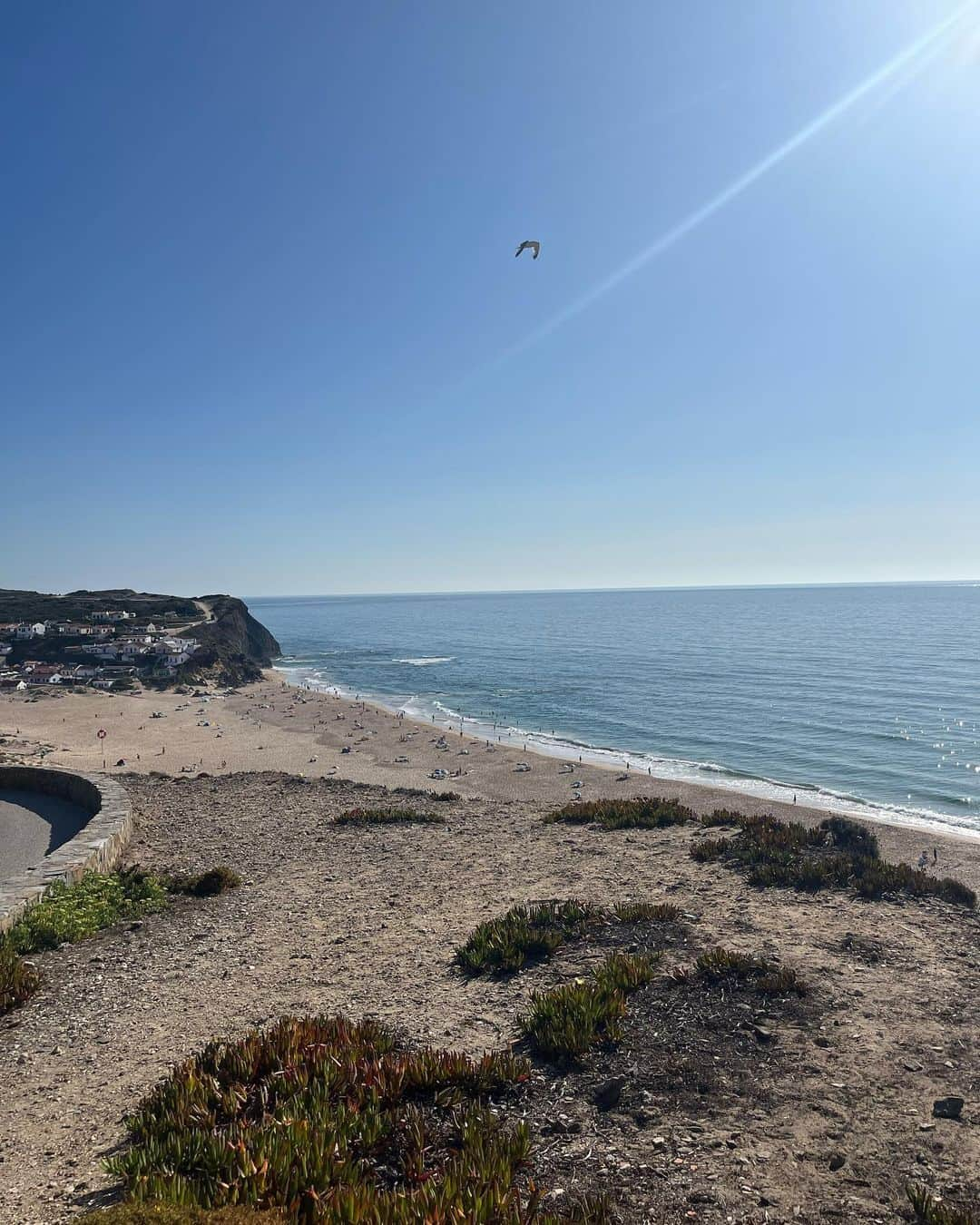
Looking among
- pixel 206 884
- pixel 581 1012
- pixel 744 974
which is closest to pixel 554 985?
pixel 581 1012

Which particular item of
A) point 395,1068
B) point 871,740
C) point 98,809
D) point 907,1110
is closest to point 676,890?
point 907,1110

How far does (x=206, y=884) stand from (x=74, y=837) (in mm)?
4139

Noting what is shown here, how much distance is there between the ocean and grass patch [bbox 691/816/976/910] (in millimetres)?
13685

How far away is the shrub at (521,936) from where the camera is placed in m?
10.2

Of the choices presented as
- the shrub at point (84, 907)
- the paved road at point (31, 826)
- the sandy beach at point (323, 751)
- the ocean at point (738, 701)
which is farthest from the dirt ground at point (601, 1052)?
the ocean at point (738, 701)

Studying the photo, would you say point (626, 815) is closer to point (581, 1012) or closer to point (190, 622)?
point (581, 1012)

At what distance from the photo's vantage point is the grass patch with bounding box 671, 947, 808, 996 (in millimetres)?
8875

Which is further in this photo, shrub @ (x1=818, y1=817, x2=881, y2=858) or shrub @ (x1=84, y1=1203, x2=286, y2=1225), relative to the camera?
shrub @ (x1=818, y1=817, x2=881, y2=858)

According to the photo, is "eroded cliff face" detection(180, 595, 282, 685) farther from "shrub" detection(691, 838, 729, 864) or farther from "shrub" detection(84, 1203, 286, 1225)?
"shrub" detection(84, 1203, 286, 1225)

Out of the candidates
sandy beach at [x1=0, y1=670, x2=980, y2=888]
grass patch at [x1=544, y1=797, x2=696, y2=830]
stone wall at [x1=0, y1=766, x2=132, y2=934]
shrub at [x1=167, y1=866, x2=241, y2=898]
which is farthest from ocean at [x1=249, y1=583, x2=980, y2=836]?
stone wall at [x1=0, y1=766, x2=132, y2=934]

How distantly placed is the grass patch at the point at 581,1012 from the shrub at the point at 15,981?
21.3 feet

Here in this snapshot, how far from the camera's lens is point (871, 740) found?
40688 millimetres

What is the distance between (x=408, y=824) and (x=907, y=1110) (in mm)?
14807

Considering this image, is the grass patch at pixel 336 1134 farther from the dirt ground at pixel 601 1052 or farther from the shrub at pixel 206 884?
the shrub at pixel 206 884
